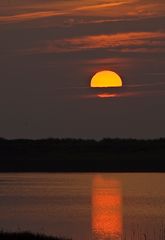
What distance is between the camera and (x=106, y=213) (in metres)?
48.7

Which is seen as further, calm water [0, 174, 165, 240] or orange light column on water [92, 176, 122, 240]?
calm water [0, 174, 165, 240]

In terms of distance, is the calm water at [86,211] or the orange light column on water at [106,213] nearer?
the orange light column on water at [106,213]

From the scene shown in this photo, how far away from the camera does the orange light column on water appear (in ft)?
124

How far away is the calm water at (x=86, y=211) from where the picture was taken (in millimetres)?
38312

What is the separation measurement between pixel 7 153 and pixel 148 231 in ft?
255

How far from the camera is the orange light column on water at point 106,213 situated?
124 ft

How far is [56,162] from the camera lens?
11319 cm

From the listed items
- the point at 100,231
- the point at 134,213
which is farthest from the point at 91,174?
the point at 100,231

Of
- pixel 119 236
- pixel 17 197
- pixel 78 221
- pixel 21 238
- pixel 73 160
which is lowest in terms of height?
pixel 21 238

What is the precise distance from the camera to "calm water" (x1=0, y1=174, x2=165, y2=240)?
38312 mm

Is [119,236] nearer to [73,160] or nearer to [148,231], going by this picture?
Answer: [148,231]

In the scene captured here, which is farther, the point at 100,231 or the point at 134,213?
the point at 134,213

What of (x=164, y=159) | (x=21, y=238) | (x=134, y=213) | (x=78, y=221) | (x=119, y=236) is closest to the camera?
(x=21, y=238)

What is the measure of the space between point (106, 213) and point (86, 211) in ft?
3.40
